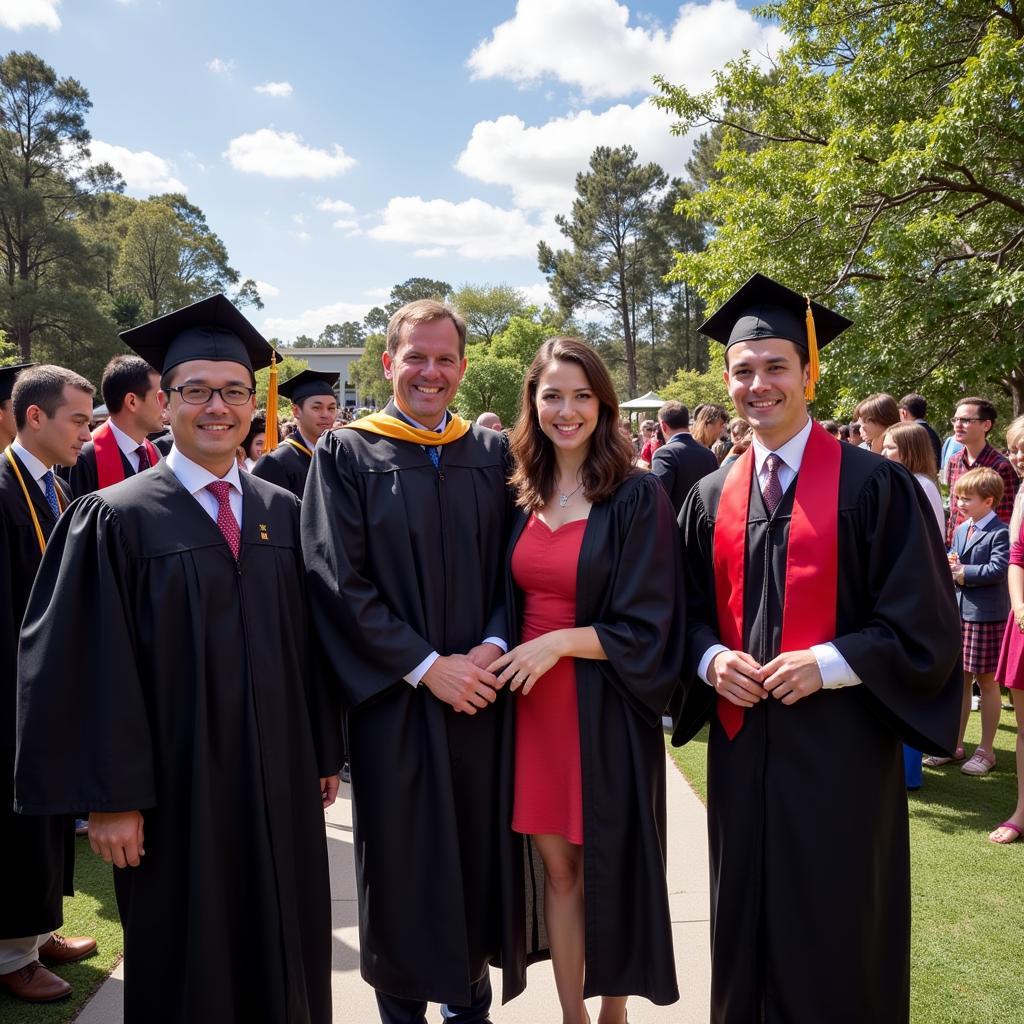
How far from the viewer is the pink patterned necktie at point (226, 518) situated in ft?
7.75

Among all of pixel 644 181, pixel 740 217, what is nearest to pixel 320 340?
pixel 644 181

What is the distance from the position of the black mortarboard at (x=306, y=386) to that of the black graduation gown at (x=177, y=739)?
3.85m

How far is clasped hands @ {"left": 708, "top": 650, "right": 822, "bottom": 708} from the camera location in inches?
88.0

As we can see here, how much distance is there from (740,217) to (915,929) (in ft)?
35.2

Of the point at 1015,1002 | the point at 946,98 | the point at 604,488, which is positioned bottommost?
the point at 1015,1002

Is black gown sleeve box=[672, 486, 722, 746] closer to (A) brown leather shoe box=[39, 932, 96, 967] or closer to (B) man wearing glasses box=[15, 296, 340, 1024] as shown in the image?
(B) man wearing glasses box=[15, 296, 340, 1024]

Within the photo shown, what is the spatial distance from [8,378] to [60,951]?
2.50m

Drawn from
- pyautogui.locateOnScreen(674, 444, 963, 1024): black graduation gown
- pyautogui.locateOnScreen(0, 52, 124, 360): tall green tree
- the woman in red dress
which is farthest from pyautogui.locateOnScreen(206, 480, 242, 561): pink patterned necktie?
pyautogui.locateOnScreen(0, 52, 124, 360): tall green tree

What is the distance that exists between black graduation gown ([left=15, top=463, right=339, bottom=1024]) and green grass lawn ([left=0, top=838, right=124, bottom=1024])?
98 centimetres

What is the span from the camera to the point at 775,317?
8.43 feet

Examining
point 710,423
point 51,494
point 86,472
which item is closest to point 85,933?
point 51,494

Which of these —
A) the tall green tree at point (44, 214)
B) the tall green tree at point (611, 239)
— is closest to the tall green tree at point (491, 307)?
the tall green tree at point (611, 239)

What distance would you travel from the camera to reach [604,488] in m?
2.60

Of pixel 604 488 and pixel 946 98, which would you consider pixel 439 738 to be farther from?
pixel 946 98
